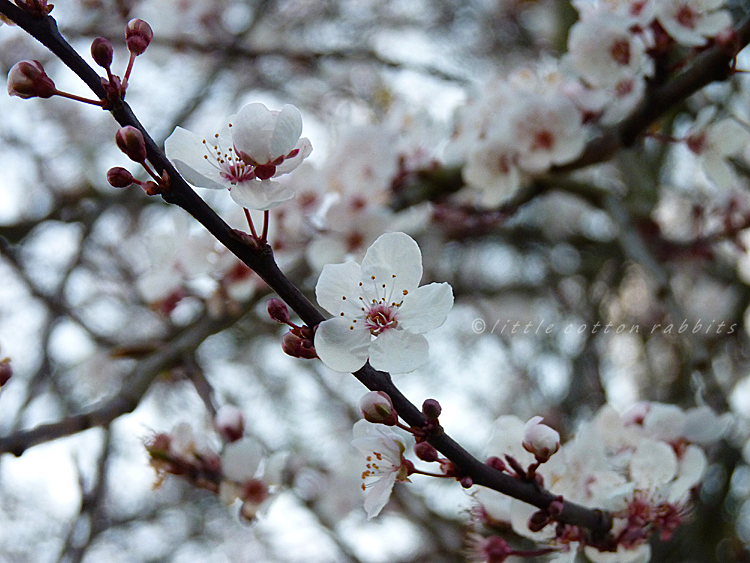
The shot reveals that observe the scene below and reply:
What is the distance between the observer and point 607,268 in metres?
3.23

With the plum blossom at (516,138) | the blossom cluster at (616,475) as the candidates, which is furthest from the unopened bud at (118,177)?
the plum blossom at (516,138)

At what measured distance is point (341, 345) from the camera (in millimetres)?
782

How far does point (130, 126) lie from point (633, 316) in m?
3.40

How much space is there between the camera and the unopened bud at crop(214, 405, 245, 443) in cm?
136

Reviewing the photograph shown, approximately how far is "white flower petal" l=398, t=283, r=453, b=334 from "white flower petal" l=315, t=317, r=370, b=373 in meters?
0.08

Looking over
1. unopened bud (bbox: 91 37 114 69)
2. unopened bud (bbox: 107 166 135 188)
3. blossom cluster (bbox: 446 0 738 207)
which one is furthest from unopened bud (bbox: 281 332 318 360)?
blossom cluster (bbox: 446 0 738 207)

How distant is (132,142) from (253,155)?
16 centimetres

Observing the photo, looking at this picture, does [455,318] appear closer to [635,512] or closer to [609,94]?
[609,94]

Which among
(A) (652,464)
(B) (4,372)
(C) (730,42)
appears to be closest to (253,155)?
(B) (4,372)

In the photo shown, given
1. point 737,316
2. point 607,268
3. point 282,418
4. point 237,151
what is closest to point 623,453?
point 237,151

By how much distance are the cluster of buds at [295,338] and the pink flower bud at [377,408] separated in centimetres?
8

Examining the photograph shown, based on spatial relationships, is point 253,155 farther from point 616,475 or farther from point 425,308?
point 616,475

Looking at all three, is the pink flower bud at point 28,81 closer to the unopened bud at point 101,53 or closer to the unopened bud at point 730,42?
the unopened bud at point 101,53

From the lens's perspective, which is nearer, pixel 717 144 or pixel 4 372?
pixel 4 372
